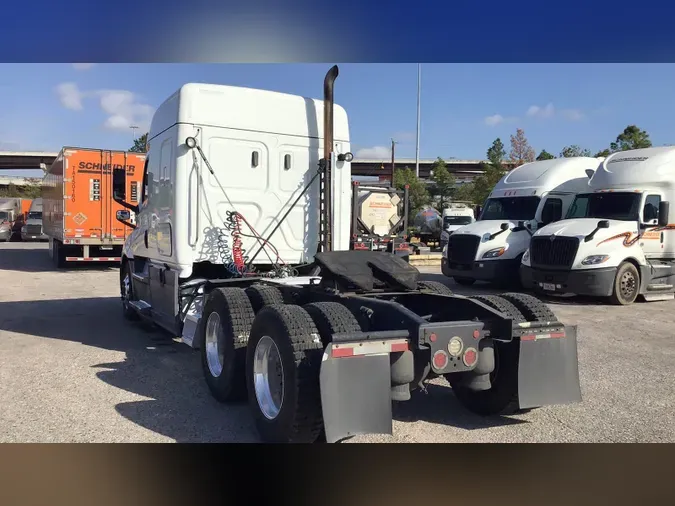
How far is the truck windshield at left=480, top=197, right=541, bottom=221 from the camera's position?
51.2 ft

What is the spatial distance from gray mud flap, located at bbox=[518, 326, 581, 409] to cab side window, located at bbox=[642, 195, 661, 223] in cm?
985

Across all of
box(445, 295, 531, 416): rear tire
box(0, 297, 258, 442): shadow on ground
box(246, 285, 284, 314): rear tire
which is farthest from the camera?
box(246, 285, 284, 314): rear tire

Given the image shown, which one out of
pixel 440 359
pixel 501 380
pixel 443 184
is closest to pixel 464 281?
pixel 501 380

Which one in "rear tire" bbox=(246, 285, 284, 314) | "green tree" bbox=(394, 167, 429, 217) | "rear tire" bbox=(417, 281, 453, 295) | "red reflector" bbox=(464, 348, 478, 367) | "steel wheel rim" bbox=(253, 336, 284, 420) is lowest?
"steel wheel rim" bbox=(253, 336, 284, 420)

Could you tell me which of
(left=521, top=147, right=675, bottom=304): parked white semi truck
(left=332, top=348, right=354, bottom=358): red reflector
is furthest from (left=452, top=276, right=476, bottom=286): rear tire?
(left=332, top=348, right=354, bottom=358): red reflector

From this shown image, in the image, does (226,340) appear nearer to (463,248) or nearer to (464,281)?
(463,248)

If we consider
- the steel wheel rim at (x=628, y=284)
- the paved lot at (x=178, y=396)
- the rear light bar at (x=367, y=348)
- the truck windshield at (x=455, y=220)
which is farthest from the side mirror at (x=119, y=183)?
the truck windshield at (x=455, y=220)

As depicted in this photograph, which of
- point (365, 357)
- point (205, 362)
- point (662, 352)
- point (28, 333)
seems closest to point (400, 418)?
point (365, 357)

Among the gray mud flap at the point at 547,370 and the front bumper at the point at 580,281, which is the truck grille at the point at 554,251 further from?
the gray mud flap at the point at 547,370

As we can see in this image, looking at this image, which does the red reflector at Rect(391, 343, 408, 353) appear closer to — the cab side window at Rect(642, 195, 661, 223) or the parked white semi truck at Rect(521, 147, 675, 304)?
the parked white semi truck at Rect(521, 147, 675, 304)

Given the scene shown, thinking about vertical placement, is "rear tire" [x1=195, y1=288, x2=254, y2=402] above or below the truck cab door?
below

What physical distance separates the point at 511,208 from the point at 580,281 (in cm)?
393

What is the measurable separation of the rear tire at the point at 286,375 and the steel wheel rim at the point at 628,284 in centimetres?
1037

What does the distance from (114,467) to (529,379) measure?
123 inches
